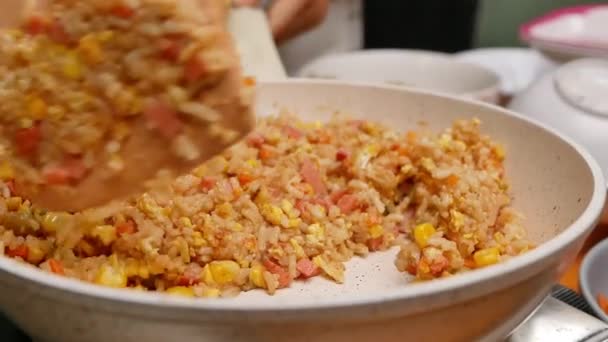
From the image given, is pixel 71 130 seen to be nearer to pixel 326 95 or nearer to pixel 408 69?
pixel 326 95

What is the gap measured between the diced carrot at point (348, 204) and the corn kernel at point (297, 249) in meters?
0.14

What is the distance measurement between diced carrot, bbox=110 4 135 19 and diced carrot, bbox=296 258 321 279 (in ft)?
1.50

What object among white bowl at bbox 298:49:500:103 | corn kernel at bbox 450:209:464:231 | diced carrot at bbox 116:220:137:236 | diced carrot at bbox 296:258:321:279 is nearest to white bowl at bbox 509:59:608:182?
white bowl at bbox 298:49:500:103

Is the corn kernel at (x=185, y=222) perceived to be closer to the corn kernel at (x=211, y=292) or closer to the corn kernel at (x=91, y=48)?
the corn kernel at (x=211, y=292)

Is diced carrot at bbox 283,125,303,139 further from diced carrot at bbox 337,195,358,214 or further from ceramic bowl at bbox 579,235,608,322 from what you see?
ceramic bowl at bbox 579,235,608,322

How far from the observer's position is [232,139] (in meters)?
0.83

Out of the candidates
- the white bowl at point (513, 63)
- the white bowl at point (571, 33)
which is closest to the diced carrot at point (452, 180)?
the white bowl at point (571, 33)

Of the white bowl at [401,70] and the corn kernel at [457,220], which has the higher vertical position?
the corn kernel at [457,220]

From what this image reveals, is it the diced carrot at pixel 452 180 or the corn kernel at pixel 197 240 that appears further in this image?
the diced carrot at pixel 452 180

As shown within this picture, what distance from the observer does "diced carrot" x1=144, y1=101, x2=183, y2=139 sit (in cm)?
81

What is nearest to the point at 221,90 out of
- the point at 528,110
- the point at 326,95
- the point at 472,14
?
the point at 326,95

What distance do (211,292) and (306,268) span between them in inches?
6.6

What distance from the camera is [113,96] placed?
806mm

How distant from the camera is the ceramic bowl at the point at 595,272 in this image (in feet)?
3.74
